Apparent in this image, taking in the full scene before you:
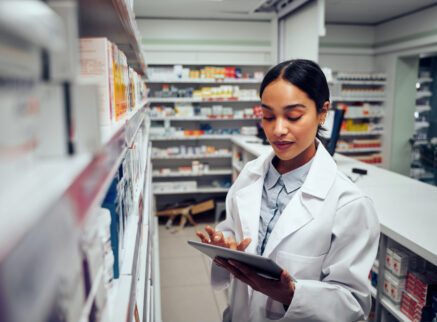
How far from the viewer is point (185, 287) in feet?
12.2

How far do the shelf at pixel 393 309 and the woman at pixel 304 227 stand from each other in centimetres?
88

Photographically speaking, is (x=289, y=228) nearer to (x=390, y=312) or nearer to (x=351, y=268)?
(x=351, y=268)

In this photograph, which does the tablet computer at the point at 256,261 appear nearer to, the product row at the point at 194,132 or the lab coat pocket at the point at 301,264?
the lab coat pocket at the point at 301,264

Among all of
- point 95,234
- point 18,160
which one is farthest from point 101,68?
point 18,160

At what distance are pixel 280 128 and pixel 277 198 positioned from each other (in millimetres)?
371

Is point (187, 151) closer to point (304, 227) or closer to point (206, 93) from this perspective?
point (206, 93)

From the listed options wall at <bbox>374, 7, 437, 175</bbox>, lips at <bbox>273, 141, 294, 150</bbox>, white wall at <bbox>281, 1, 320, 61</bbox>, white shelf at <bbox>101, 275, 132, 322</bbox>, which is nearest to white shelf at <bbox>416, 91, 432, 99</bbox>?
wall at <bbox>374, 7, 437, 175</bbox>

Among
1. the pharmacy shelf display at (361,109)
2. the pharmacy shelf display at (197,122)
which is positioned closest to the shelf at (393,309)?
the pharmacy shelf display at (197,122)

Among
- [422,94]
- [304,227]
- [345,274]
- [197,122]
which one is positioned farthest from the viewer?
[422,94]

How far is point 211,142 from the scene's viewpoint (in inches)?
253

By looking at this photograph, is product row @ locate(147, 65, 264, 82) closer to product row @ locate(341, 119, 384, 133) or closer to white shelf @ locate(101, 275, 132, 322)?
product row @ locate(341, 119, 384, 133)

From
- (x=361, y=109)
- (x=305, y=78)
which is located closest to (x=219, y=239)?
(x=305, y=78)

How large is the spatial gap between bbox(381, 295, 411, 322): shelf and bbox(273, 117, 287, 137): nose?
58.2 inches

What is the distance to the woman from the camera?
127 cm
